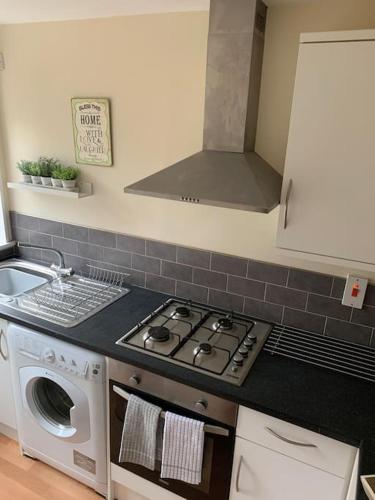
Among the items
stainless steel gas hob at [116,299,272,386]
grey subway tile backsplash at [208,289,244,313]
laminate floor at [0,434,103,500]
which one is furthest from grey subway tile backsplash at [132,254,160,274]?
laminate floor at [0,434,103,500]

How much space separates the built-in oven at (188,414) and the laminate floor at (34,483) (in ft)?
1.58

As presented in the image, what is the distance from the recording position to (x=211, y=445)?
4.81 ft

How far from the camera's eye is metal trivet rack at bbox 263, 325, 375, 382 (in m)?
1.54

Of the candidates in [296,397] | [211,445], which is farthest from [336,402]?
[211,445]

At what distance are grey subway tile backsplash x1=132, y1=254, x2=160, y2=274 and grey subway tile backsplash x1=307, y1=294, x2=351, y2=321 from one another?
82 cm

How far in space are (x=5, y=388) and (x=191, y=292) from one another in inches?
44.1

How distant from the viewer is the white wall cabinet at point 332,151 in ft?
3.85

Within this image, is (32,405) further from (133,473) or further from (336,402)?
(336,402)

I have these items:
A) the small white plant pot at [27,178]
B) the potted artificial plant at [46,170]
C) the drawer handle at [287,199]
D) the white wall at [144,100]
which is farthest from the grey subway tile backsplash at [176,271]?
the small white plant pot at [27,178]

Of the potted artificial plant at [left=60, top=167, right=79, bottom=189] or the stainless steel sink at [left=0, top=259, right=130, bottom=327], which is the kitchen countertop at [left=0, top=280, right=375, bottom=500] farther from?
the potted artificial plant at [left=60, top=167, right=79, bottom=189]

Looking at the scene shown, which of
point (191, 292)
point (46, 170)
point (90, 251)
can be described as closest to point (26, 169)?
point (46, 170)

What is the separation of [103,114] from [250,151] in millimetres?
862

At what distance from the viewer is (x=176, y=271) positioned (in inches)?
80.0

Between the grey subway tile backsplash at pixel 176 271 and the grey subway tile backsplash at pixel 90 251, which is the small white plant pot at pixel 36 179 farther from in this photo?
the grey subway tile backsplash at pixel 176 271
